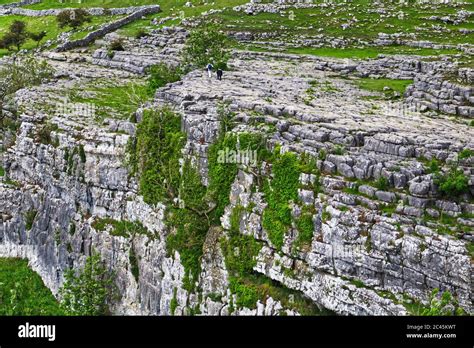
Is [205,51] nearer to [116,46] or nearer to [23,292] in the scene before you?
[116,46]

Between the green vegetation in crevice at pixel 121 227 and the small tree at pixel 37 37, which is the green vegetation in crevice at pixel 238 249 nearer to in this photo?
the green vegetation in crevice at pixel 121 227

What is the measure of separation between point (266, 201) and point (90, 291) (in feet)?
44.6

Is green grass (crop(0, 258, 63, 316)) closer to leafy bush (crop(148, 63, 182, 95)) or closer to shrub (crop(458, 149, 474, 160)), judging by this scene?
leafy bush (crop(148, 63, 182, 95))

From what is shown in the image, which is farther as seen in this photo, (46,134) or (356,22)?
(356,22)

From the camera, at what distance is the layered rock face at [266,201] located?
94.9ft

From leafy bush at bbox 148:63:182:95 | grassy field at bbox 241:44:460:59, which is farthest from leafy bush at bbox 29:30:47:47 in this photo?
leafy bush at bbox 148:63:182:95

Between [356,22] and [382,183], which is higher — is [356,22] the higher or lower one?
the higher one

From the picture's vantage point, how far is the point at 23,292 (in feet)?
161

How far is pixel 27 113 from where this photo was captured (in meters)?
52.8

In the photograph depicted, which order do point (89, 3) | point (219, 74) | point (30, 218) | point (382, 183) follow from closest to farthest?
point (382, 183)
point (30, 218)
point (219, 74)
point (89, 3)

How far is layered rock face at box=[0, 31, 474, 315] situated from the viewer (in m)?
28.9

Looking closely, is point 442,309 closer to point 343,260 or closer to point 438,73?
point 343,260

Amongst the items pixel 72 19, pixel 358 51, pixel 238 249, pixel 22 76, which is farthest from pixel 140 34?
pixel 238 249

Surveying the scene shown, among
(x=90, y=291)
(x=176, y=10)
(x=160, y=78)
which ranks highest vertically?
(x=176, y=10)
